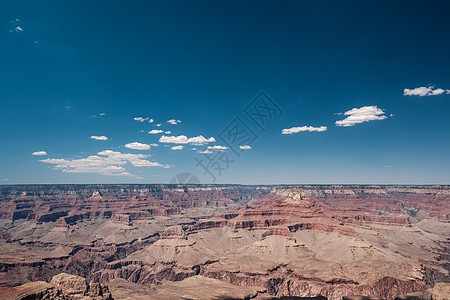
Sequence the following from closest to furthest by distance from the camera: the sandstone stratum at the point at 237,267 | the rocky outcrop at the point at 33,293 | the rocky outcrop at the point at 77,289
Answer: the rocky outcrop at the point at 33,293
the rocky outcrop at the point at 77,289
the sandstone stratum at the point at 237,267

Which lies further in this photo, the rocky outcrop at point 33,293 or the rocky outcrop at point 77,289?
the rocky outcrop at point 77,289

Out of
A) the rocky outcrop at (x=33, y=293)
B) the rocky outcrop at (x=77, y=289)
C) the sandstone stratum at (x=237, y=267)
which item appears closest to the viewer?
the rocky outcrop at (x=33, y=293)

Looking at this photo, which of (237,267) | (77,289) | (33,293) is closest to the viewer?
(33,293)

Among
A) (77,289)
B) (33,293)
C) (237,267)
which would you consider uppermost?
(33,293)

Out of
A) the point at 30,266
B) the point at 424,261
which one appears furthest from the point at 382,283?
the point at 30,266

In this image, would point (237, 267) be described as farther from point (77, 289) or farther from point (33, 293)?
point (33, 293)

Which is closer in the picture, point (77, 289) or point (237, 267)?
point (77, 289)

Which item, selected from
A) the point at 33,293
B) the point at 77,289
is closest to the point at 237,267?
the point at 77,289

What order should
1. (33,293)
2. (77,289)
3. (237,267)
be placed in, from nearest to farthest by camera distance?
(33,293) → (77,289) → (237,267)

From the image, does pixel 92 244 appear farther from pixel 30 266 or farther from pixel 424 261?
pixel 424 261

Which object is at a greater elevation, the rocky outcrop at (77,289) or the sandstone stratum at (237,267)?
the rocky outcrop at (77,289)

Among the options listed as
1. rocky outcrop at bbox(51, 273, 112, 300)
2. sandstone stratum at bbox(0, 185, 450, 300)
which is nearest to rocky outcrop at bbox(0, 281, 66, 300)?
sandstone stratum at bbox(0, 185, 450, 300)

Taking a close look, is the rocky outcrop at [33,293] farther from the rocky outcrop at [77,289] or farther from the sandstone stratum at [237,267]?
the rocky outcrop at [77,289]

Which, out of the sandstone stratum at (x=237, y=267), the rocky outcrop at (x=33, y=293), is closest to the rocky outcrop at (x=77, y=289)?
the sandstone stratum at (x=237, y=267)
